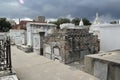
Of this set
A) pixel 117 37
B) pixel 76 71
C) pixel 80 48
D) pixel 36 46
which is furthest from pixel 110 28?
pixel 36 46

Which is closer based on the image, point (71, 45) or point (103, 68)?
point (103, 68)

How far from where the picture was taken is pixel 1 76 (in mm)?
3863

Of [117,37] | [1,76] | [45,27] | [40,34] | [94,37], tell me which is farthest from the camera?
[45,27]

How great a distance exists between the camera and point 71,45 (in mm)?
6559

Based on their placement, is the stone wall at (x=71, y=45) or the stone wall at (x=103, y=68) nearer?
the stone wall at (x=103, y=68)

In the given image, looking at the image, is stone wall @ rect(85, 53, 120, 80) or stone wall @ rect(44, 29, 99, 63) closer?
stone wall @ rect(85, 53, 120, 80)

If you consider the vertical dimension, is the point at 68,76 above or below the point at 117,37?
below

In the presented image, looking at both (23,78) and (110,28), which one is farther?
(110,28)

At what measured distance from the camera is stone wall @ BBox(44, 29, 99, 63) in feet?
21.3

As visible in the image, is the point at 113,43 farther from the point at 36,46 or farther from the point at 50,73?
the point at 36,46

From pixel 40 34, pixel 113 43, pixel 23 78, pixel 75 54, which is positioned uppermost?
pixel 40 34

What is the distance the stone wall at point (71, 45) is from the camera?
6.50 meters

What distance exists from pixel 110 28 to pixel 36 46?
4948 millimetres

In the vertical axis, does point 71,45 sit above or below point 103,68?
above
